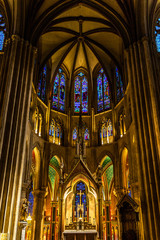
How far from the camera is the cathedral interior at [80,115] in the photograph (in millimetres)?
13792

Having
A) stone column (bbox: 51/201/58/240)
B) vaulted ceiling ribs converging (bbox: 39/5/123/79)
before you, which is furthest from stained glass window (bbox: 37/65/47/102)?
stone column (bbox: 51/201/58/240)

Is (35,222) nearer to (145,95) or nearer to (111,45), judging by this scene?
(145,95)

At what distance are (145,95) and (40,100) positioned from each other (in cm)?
1181

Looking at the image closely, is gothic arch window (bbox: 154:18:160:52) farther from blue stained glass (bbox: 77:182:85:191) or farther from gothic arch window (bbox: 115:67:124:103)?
blue stained glass (bbox: 77:182:85:191)

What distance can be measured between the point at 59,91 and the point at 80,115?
6.91 m

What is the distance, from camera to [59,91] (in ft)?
89.5

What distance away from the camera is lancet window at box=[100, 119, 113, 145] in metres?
24.8

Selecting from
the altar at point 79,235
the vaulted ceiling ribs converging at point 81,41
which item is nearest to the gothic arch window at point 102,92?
the vaulted ceiling ribs converging at point 81,41

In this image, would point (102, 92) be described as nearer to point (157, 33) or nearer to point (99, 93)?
point (99, 93)

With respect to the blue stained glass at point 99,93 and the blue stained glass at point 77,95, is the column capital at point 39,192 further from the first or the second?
the blue stained glass at point 99,93

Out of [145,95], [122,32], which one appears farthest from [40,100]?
[145,95]

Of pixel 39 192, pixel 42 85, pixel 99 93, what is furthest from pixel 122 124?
pixel 39 192

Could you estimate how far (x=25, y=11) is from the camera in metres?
18.2

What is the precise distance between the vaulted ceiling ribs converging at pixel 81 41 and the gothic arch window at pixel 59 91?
125 cm
